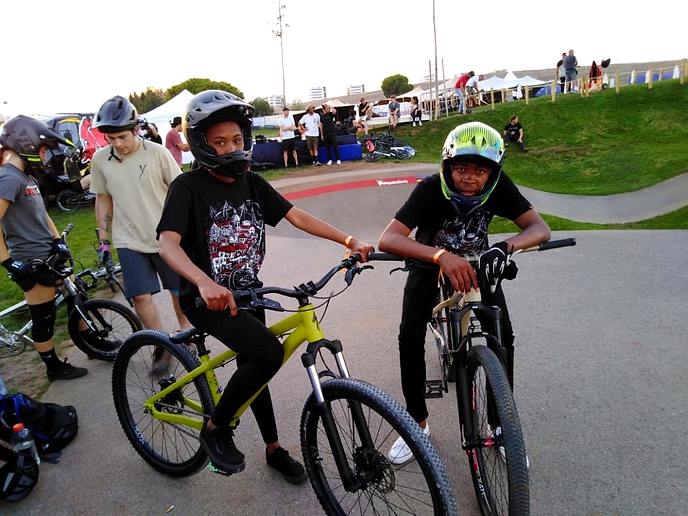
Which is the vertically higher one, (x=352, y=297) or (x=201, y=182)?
(x=201, y=182)

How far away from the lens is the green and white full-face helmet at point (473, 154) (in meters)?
2.43

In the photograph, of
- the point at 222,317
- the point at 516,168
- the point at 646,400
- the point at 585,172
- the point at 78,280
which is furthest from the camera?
the point at 516,168

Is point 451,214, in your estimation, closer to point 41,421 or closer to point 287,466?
point 287,466

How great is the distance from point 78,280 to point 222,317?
2998 millimetres

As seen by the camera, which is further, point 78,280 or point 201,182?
point 78,280

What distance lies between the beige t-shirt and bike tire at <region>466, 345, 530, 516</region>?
2.82 m

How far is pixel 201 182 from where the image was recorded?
2.45 metres

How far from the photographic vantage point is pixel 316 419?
233 cm

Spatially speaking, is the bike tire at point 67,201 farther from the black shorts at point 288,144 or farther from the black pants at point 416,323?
the black pants at point 416,323

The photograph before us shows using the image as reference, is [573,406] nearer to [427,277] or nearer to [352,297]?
[427,277]

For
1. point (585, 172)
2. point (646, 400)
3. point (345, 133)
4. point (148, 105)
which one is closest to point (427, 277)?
point (646, 400)

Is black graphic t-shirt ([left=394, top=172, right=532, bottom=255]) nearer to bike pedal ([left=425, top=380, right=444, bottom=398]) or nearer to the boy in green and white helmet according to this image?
the boy in green and white helmet

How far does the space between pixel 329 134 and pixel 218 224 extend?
1455cm

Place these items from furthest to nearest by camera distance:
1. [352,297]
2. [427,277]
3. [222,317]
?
1. [352,297]
2. [427,277]
3. [222,317]
